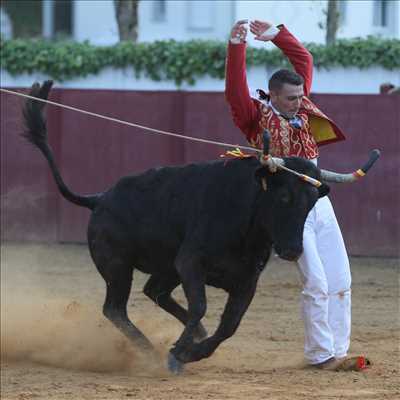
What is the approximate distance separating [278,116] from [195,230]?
761 mm

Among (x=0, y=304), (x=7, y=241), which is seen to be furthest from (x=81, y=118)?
(x=0, y=304)

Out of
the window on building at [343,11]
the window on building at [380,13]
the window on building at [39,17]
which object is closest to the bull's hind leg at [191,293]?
the window on building at [343,11]

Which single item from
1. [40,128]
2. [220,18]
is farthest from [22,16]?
[40,128]

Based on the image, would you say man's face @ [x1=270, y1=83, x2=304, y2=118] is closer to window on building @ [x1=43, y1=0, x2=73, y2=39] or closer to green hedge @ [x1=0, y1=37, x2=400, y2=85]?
green hedge @ [x1=0, y1=37, x2=400, y2=85]

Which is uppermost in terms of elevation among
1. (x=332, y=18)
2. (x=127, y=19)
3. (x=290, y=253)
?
(x=332, y=18)

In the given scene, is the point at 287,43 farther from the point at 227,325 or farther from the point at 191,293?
the point at 227,325

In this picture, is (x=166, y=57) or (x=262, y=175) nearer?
(x=262, y=175)

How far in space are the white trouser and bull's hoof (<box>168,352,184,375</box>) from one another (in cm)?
75

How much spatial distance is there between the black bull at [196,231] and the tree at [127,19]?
43.1 ft

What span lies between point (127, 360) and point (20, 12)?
2151 centimetres

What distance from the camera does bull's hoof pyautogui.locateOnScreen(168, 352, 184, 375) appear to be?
21.0 ft

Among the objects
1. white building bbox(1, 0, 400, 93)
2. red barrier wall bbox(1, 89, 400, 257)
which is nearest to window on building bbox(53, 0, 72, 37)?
white building bbox(1, 0, 400, 93)

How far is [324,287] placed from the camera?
6.55 m

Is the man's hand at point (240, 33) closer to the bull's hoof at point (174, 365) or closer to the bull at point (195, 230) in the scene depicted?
the bull at point (195, 230)
